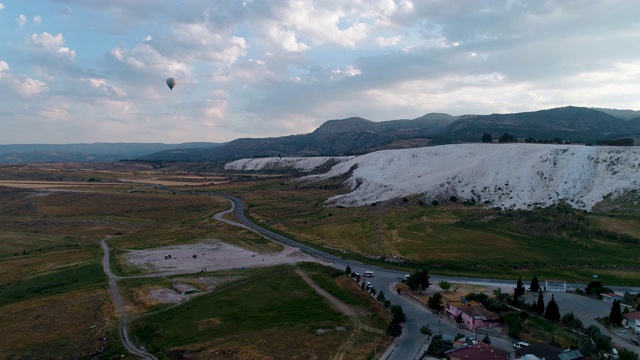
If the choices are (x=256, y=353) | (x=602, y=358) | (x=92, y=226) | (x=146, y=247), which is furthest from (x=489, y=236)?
(x=92, y=226)

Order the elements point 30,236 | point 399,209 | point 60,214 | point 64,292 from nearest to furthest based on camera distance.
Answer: point 64,292 < point 30,236 < point 399,209 < point 60,214

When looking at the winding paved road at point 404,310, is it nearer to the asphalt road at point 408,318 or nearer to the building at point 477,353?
the asphalt road at point 408,318

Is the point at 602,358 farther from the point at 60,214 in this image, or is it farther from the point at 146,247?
the point at 60,214

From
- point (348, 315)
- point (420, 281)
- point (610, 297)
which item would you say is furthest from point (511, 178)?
point (348, 315)

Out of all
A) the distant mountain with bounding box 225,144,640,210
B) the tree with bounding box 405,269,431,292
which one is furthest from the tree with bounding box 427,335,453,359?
the distant mountain with bounding box 225,144,640,210

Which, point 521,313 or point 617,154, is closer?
point 521,313

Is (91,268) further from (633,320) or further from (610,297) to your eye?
(610,297)
